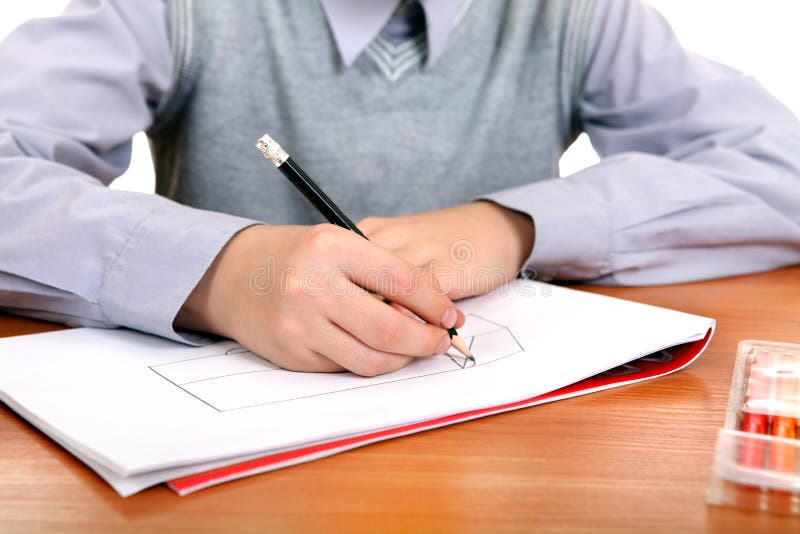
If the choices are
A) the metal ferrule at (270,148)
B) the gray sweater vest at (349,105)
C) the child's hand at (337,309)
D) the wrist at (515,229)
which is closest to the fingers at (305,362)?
the child's hand at (337,309)

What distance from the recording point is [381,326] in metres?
0.45

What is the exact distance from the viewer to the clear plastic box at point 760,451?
13.3 inches

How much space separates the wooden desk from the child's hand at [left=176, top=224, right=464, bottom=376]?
0.07 metres

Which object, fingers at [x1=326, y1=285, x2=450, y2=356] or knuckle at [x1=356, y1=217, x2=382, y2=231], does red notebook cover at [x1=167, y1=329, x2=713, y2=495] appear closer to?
fingers at [x1=326, y1=285, x2=450, y2=356]

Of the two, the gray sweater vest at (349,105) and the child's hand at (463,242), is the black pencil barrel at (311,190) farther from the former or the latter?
the gray sweater vest at (349,105)

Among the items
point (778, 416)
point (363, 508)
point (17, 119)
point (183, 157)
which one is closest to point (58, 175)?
point (17, 119)

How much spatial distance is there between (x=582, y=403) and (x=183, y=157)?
610 mm

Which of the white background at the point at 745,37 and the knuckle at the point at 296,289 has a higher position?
the white background at the point at 745,37

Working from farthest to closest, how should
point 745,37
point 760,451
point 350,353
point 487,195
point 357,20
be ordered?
point 745,37 → point 357,20 → point 487,195 → point 350,353 → point 760,451

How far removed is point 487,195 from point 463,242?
0.34 ft

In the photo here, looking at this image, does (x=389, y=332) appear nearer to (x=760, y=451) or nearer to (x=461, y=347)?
(x=461, y=347)

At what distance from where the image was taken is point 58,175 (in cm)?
61

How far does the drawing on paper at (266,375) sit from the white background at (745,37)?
1.33m

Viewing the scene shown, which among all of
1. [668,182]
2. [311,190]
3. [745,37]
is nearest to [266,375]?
[311,190]
